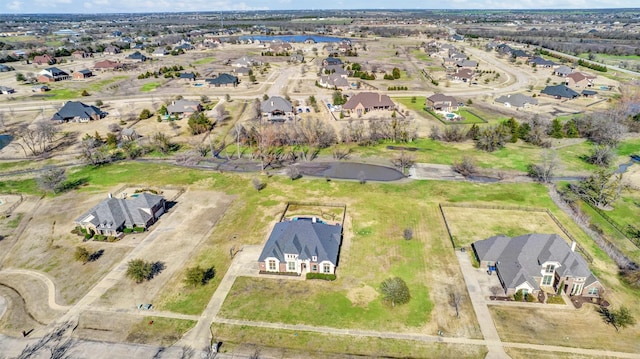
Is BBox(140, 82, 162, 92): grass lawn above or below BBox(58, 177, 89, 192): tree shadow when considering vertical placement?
above

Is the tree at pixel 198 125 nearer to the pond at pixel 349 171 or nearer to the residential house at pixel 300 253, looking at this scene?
the pond at pixel 349 171

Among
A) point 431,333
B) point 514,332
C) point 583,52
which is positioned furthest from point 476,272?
point 583,52

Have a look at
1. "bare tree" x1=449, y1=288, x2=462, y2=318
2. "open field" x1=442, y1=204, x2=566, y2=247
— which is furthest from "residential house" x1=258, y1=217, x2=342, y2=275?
"open field" x1=442, y1=204, x2=566, y2=247

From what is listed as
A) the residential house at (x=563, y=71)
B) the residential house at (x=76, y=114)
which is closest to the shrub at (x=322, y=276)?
the residential house at (x=76, y=114)

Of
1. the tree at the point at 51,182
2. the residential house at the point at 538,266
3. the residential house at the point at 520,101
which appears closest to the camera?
the residential house at the point at 538,266

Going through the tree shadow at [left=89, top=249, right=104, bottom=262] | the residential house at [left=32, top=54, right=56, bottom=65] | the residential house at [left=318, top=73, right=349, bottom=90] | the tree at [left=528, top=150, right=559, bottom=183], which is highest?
the residential house at [left=32, top=54, right=56, bottom=65]

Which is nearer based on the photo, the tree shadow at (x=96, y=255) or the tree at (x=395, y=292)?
the tree at (x=395, y=292)

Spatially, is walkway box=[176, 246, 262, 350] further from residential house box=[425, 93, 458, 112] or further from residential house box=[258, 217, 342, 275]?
residential house box=[425, 93, 458, 112]
